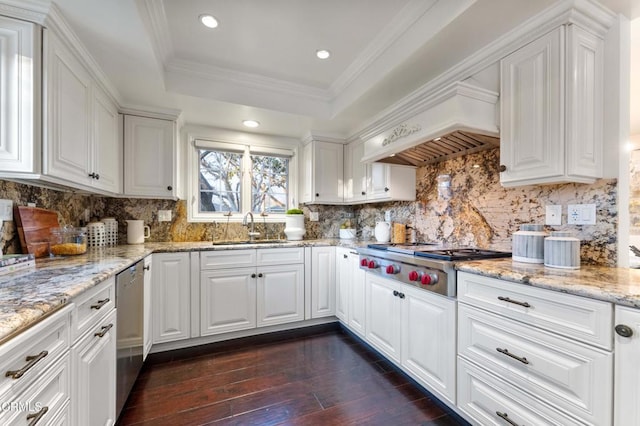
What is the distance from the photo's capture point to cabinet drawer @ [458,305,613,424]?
3.29 ft

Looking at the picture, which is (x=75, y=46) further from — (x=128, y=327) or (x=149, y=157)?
(x=128, y=327)

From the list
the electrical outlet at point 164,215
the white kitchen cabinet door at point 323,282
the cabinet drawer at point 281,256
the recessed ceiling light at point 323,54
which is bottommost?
the white kitchen cabinet door at point 323,282

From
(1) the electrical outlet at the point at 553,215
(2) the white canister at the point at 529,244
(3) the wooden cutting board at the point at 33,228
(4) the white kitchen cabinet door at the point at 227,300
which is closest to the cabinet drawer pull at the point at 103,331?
(3) the wooden cutting board at the point at 33,228

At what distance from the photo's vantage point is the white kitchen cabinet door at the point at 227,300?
2.49 m

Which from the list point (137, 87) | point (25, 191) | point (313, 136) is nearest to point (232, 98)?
point (137, 87)

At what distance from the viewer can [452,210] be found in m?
2.32

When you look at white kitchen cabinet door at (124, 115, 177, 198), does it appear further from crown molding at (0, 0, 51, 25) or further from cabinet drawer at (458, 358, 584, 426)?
cabinet drawer at (458, 358, 584, 426)

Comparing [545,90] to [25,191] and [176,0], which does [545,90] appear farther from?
[25,191]

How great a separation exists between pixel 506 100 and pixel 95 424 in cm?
268

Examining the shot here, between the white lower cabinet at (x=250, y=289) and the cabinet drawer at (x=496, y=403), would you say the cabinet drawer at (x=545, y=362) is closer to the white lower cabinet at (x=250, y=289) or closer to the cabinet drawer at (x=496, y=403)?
the cabinet drawer at (x=496, y=403)

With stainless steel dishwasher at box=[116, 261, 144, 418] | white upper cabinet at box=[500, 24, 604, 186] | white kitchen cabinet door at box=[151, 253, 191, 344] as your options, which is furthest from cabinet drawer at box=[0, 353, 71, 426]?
white upper cabinet at box=[500, 24, 604, 186]

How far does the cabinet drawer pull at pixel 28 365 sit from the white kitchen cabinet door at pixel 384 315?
1.83m

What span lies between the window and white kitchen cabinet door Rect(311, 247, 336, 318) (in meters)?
0.84

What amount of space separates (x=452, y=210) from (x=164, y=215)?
2836mm
